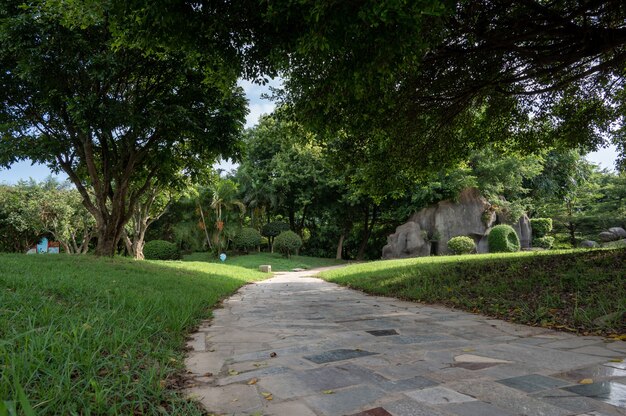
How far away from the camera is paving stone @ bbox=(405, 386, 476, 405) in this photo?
2.07m

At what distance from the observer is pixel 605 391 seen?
2156mm

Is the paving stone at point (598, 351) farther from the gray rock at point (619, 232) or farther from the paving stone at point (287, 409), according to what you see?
the gray rock at point (619, 232)

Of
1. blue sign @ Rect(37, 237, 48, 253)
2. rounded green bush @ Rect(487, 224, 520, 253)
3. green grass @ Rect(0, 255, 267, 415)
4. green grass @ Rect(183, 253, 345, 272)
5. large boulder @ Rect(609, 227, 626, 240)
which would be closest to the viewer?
green grass @ Rect(0, 255, 267, 415)

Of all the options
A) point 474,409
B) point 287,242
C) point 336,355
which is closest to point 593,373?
point 474,409

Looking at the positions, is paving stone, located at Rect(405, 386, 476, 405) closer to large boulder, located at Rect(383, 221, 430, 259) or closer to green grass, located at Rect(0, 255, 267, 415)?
green grass, located at Rect(0, 255, 267, 415)

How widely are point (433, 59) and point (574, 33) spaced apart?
6.54 feet

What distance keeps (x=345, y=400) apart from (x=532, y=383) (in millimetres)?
1161

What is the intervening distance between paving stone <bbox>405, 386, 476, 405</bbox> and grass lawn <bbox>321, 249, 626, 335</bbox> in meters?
2.56

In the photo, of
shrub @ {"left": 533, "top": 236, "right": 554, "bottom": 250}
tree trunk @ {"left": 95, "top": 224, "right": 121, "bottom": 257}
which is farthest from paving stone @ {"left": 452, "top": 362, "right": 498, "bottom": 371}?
shrub @ {"left": 533, "top": 236, "right": 554, "bottom": 250}

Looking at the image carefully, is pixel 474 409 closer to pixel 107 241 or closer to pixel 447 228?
pixel 107 241

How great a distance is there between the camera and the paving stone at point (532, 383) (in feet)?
7.34

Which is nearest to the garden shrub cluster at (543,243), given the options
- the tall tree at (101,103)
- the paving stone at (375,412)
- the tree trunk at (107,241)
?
the tall tree at (101,103)

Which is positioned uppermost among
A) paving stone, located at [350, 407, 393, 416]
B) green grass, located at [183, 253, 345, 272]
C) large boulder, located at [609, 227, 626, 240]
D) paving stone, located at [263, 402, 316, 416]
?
large boulder, located at [609, 227, 626, 240]

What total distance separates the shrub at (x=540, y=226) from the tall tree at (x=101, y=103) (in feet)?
69.7
